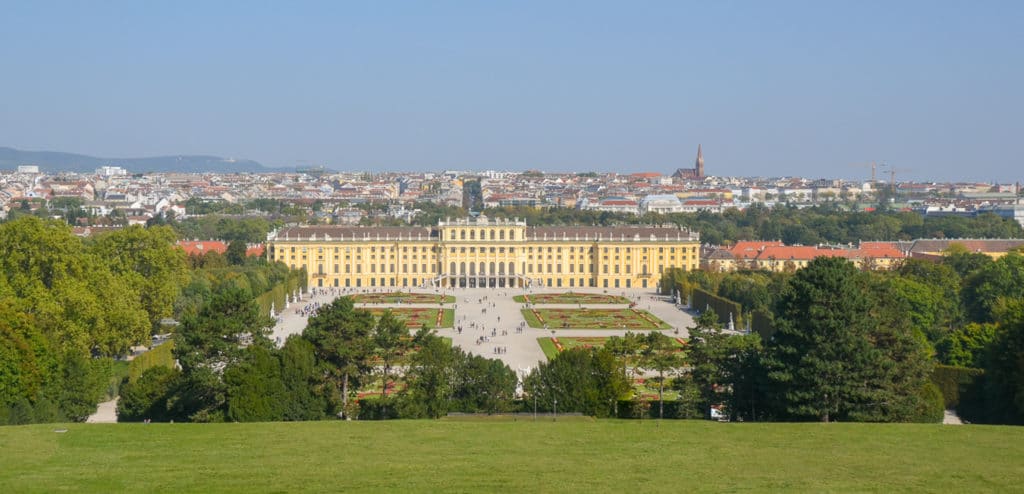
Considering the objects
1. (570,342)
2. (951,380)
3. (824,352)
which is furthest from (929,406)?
(570,342)

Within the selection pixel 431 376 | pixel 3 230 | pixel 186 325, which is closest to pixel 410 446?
pixel 431 376

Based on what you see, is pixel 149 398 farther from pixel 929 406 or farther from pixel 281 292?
pixel 281 292

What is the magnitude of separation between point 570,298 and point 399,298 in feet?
32.8

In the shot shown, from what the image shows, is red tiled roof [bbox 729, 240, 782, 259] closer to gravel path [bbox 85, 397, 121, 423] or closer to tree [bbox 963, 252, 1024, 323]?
tree [bbox 963, 252, 1024, 323]

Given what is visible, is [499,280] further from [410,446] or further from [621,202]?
[621,202]

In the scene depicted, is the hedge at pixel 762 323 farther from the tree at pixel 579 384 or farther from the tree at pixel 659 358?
the tree at pixel 579 384

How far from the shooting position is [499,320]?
63688 mm

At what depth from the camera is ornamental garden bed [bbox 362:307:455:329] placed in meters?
60.9

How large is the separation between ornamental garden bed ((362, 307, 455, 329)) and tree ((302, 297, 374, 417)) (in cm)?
2533

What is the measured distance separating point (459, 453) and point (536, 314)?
44.1 metres

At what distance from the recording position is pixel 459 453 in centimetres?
2297

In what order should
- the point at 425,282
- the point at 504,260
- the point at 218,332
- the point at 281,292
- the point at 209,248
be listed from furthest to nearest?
the point at 209,248, the point at 504,260, the point at 425,282, the point at 281,292, the point at 218,332

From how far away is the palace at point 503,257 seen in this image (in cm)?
8919

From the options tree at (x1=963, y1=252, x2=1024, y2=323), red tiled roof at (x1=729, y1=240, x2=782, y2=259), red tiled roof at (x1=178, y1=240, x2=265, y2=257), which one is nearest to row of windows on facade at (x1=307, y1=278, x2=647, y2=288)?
red tiled roof at (x1=178, y1=240, x2=265, y2=257)
